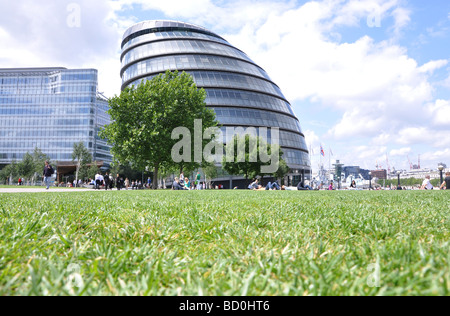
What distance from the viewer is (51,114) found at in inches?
4343

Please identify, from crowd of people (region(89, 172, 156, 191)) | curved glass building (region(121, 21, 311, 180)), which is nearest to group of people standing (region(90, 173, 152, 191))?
crowd of people (region(89, 172, 156, 191))

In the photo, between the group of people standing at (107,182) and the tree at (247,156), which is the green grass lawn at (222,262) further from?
the tree at (247,156)

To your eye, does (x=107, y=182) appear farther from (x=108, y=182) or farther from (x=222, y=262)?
(x=222, y=262)

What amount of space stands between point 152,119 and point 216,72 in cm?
3828

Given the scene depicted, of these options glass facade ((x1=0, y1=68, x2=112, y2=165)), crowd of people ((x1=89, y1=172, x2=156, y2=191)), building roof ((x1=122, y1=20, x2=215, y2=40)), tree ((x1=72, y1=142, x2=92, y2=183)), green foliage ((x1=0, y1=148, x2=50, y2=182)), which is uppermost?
building roof ((x1=122, y1=20, x2=215, y2=40))

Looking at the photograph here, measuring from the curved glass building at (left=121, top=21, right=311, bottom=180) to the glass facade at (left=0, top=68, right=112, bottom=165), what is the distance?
142 ft

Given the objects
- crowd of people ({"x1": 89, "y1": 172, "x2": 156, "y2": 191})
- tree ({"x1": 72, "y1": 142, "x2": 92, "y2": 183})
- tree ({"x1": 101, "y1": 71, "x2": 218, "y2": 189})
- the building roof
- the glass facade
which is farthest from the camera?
the glass facade

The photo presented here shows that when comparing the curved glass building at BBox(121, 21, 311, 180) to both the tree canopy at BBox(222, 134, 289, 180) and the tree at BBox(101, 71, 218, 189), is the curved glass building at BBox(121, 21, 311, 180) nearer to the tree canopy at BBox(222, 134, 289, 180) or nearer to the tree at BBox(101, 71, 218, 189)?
the tree canopy at BBox(222, 134, 289, 180)

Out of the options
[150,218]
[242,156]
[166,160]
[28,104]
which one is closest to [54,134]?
[28,104]

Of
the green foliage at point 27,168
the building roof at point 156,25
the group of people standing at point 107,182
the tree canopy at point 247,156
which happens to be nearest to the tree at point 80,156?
the green foliage at point 27,168

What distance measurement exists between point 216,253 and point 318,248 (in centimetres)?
84

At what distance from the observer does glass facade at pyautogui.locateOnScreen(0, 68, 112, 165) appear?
108 metres

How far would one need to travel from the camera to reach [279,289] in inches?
59.6
